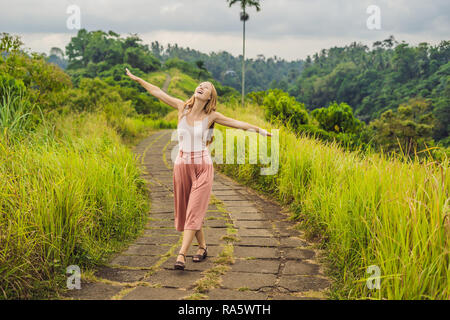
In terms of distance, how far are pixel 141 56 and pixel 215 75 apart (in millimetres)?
38431

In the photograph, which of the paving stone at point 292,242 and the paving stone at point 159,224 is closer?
the paving stone at point 292,242

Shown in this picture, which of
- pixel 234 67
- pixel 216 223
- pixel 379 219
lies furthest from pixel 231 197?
pixel 234 67

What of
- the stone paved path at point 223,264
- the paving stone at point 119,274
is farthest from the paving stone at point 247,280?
the paving stone at point 119,274

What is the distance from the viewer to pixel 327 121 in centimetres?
1430

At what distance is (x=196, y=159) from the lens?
358 centimetres

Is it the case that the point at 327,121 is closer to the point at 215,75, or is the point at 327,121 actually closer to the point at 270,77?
the point at 215,75

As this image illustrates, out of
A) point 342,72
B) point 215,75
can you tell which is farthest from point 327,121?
point 215,75

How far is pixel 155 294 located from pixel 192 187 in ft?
3.37

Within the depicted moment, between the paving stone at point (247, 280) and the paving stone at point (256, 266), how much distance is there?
0.08 meters

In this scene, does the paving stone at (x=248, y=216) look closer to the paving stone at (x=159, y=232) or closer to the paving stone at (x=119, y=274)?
the paving stone at (x=159, y=232)

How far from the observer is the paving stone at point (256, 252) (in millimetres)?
3697

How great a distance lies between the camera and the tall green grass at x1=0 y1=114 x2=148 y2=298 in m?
2.90

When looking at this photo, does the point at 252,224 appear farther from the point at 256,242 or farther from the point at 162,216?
the point at 162,216

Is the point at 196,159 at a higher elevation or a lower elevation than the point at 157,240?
higher
